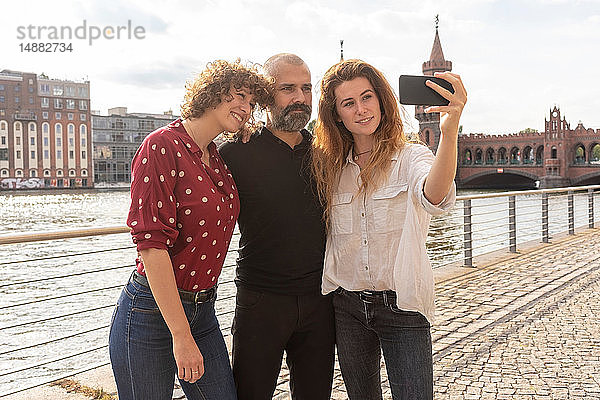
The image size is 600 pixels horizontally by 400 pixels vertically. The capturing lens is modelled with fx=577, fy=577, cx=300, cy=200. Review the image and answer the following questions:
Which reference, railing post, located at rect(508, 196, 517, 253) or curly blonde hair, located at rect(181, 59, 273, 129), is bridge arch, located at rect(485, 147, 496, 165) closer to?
A: railing post, located at rect(508, 196, 517, 253)

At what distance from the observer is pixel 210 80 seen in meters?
1.81

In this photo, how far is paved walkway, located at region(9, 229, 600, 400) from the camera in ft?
11.0

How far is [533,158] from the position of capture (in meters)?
66.5

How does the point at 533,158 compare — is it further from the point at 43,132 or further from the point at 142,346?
the point at 142,346

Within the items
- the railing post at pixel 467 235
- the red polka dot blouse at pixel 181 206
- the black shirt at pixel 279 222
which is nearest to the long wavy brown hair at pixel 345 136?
the black shirt at pixel 279 222

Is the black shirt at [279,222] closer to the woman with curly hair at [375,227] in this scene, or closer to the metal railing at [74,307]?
the woman with curly hair at [375,227]

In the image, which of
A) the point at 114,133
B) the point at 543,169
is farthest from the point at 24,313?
the point at 114,133

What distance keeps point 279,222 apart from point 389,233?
0.46 metres

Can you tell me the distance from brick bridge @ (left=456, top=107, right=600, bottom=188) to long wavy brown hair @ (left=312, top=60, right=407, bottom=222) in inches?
2349

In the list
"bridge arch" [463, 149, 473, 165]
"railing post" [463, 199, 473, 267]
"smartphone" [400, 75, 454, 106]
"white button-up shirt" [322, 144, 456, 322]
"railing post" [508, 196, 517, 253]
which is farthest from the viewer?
"bridge arch" [463, 149, 473, 165]

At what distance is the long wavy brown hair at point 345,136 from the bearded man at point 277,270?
0.42 ft

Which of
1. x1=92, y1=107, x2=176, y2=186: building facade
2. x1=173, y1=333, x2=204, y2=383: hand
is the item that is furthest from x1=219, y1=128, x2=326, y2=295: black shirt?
x1=92, y1=107, x2=176, y2=186: building facade

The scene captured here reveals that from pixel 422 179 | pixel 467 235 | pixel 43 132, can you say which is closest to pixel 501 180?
pixel 43 132

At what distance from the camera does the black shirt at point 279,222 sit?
7.20 ft
